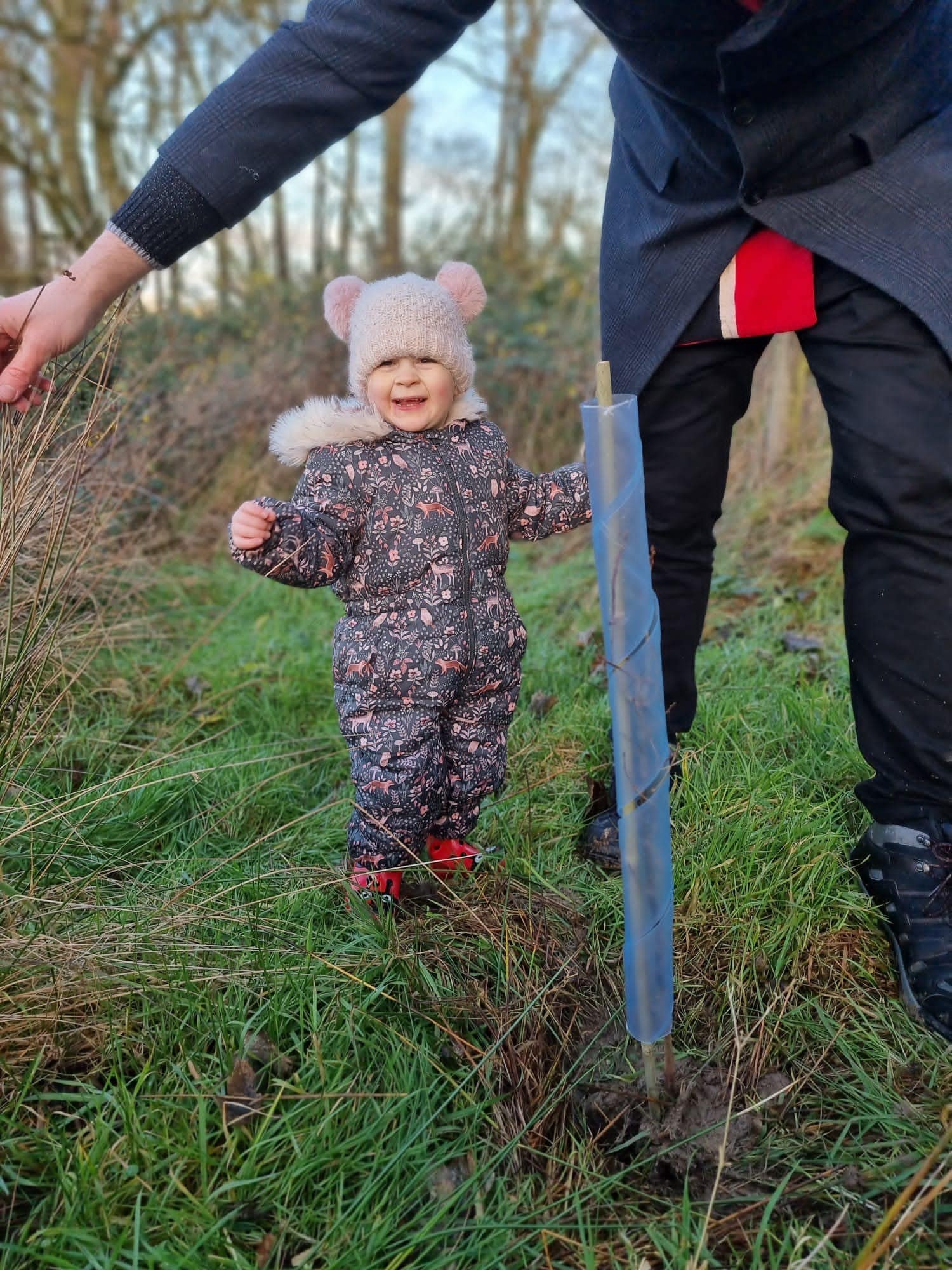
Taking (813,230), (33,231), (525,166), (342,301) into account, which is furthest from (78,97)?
(813,230)

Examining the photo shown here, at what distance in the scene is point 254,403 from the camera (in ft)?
20.9

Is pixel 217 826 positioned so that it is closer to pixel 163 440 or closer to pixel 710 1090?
pixel 710 1090

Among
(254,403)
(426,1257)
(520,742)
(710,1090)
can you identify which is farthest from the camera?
(254,403)

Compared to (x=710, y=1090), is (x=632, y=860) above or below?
above

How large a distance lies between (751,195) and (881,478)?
566 millimetres

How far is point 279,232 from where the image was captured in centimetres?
1405

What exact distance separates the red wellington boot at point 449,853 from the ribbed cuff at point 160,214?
1356mm

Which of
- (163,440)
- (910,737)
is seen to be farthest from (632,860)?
(163,440)

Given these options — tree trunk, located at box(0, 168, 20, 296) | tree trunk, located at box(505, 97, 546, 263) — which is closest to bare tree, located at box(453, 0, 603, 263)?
tree trunk, located at box(505, 97, 546, 263)

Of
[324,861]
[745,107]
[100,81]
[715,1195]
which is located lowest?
[715,1195]

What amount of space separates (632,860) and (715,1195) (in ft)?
1.64

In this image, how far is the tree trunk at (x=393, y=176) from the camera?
40.4ft

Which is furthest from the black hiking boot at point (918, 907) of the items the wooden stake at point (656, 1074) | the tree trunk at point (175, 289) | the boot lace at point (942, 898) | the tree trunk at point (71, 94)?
the tree trunk at point (71, 94)

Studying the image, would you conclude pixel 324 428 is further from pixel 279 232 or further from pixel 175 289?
pixel 279 232
